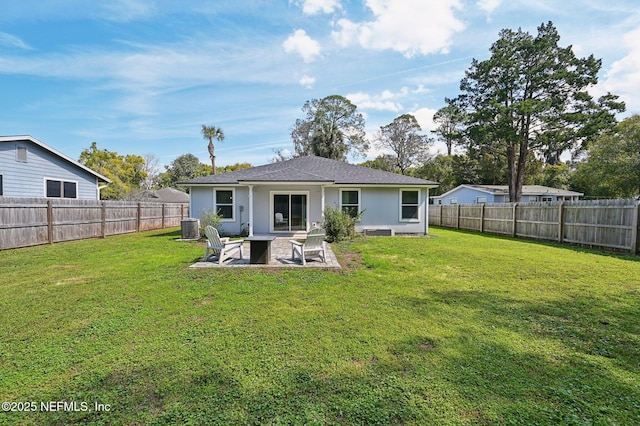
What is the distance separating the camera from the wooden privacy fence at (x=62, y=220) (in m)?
9.53

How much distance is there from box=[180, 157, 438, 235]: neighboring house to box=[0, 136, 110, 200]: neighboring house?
7.42 m

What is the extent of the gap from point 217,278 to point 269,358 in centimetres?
344

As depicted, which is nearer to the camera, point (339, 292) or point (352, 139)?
point (339, 292)

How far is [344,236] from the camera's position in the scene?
1195 cm

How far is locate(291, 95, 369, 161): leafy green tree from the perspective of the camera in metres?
35.4

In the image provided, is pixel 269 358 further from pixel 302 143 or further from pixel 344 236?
pixel 302 143

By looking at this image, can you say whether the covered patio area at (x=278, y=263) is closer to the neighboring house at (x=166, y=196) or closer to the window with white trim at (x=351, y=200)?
the window with white trim at (x=351, y=200)

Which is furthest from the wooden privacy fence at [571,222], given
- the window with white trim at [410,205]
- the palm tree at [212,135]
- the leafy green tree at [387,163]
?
the palm tree at [212,135]

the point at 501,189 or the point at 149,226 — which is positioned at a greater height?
the point at 501,189

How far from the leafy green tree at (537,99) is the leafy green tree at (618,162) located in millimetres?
3433

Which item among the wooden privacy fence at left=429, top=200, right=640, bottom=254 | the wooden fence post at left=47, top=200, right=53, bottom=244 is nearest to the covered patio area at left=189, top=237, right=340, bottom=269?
the wooden fence post at left=47, top=200, right=53, bottom=244

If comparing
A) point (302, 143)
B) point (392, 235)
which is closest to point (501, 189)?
point (392, 235)

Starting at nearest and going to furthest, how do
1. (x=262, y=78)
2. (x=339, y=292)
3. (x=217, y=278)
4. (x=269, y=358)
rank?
1. (x=269, y=358)
2. (x=339, y=292)
3. (x=217, y=278)
4. (x=262, y=78)

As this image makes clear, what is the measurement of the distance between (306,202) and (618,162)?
94.0 ft
